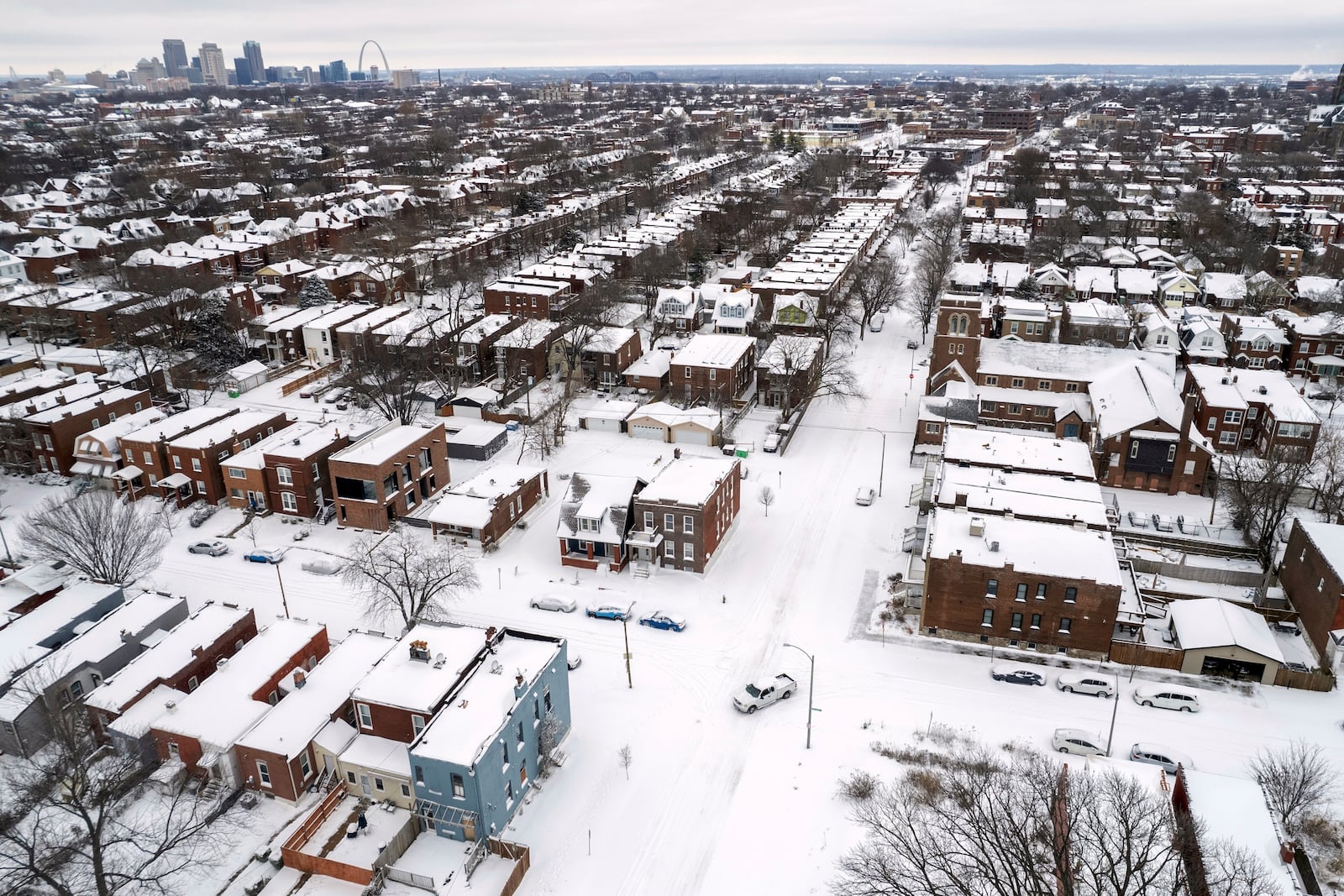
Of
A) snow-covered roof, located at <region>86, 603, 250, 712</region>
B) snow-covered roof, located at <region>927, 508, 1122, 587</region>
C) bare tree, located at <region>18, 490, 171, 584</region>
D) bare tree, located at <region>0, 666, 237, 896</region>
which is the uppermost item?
snow-covered roof, located at <region>927, 508, 1122, 587</region>

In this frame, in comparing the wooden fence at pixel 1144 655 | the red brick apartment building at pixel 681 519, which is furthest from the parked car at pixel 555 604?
the wooden fence at pixel 1144 655

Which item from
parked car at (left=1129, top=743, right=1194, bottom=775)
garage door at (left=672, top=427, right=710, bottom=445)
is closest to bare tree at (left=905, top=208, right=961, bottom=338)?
garage door at (left=672, top=427, right=710, bottom=445)

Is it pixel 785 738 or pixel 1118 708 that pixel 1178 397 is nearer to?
pixel 1118 708

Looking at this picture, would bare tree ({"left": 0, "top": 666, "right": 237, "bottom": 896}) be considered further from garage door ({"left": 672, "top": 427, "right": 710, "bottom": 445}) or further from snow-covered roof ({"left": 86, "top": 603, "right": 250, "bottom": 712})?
garage door ({"left": 672, "top": 427, "right": 710, "bottom": 445})

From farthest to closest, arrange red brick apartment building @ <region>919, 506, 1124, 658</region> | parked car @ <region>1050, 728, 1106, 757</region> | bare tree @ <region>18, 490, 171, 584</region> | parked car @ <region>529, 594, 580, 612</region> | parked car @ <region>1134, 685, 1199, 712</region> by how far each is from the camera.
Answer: parked car @ <region>529, 594, 580, 612</region>
bare tree @ <region>18, 490, 171, 584</region>
red brick apartment building @ <region>919, 506, 1124, 658</region>
parked car @ <region>1134, 685, 1199, 712</region>
parked car @ <region>1050, 728, 1106, 757</region>

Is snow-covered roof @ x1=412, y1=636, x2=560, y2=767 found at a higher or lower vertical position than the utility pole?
higher

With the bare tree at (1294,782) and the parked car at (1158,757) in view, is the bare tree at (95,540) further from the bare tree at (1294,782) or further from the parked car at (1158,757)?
the bare tree at (1294,782)
